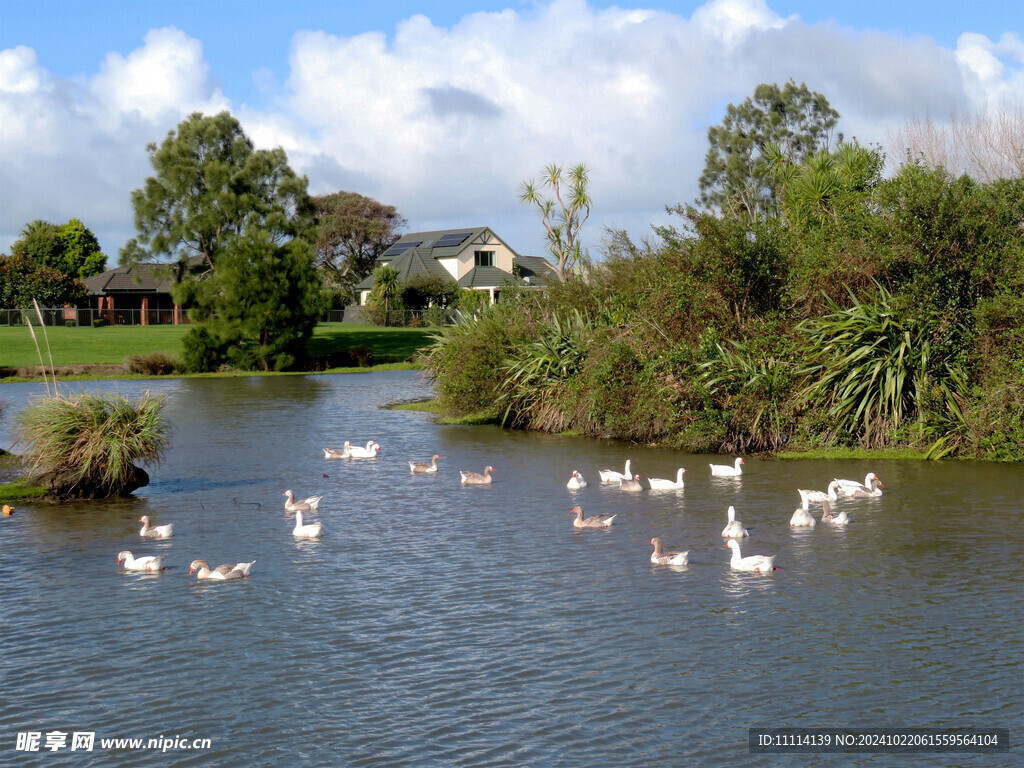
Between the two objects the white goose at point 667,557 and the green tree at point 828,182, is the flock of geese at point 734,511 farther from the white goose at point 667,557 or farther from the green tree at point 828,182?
the green tree at point 828,182

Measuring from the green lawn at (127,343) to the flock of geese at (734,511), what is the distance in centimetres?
4039

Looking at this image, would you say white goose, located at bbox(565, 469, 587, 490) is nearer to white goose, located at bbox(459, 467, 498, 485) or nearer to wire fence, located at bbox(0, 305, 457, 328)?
white goose, located at bbox(459, 467, 498, 485)

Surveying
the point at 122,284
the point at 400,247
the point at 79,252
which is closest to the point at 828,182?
the point at 122,284

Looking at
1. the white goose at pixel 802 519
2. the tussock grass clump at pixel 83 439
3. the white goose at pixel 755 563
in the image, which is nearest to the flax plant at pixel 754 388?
the white goose at pixel 802 519

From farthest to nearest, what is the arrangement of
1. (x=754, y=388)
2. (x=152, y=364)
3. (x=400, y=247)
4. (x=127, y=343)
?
(x=400, y=247), (x=127, y=343), (x=152, y=364), (x=754, y=388)

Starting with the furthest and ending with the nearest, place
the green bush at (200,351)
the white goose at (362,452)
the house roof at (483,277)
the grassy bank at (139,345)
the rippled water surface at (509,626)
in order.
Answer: the house roof at (483,277) < the grassy bank at (139,345) < the green bush at (200,351) < the white goose at (362,452) < the rippled water surface at (509,626)

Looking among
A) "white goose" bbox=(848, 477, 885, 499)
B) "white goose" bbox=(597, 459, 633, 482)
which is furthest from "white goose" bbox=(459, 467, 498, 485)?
"white goose" bbox=(848, 477, 885, 499)

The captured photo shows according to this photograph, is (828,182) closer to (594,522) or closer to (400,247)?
(594,522)

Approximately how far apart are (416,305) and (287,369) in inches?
1363

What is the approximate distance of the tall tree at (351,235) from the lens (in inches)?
4658

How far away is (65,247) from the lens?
367 feet

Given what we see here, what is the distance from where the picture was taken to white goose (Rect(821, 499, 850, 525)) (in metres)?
17.5

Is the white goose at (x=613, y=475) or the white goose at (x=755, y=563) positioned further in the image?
the white goose at (x=613, y=475)

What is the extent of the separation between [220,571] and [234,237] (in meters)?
55.4
